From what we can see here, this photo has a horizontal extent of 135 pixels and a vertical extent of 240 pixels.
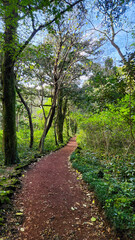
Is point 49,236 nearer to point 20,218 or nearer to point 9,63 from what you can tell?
point 20,218

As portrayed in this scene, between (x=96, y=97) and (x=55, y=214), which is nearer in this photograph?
(x=55, y=214)

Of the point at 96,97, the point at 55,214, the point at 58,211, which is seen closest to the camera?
the point at 55,214

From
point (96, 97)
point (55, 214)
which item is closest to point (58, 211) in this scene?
point (55, 214)

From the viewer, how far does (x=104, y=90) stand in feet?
24.0

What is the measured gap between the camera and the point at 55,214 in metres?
2.97

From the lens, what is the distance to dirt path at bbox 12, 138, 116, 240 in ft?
8.02

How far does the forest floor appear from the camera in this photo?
2.42m

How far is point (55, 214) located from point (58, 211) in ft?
0.41

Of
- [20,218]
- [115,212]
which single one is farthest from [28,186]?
[115,212]

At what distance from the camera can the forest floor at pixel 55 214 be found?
2.42 metres

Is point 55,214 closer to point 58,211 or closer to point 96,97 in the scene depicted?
point 58,211

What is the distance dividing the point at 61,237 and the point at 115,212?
1097 mm

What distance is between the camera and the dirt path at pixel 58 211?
8.02 feet

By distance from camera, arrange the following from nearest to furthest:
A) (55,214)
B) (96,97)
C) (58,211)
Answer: (55,214) < (58,211) < (96,97)
